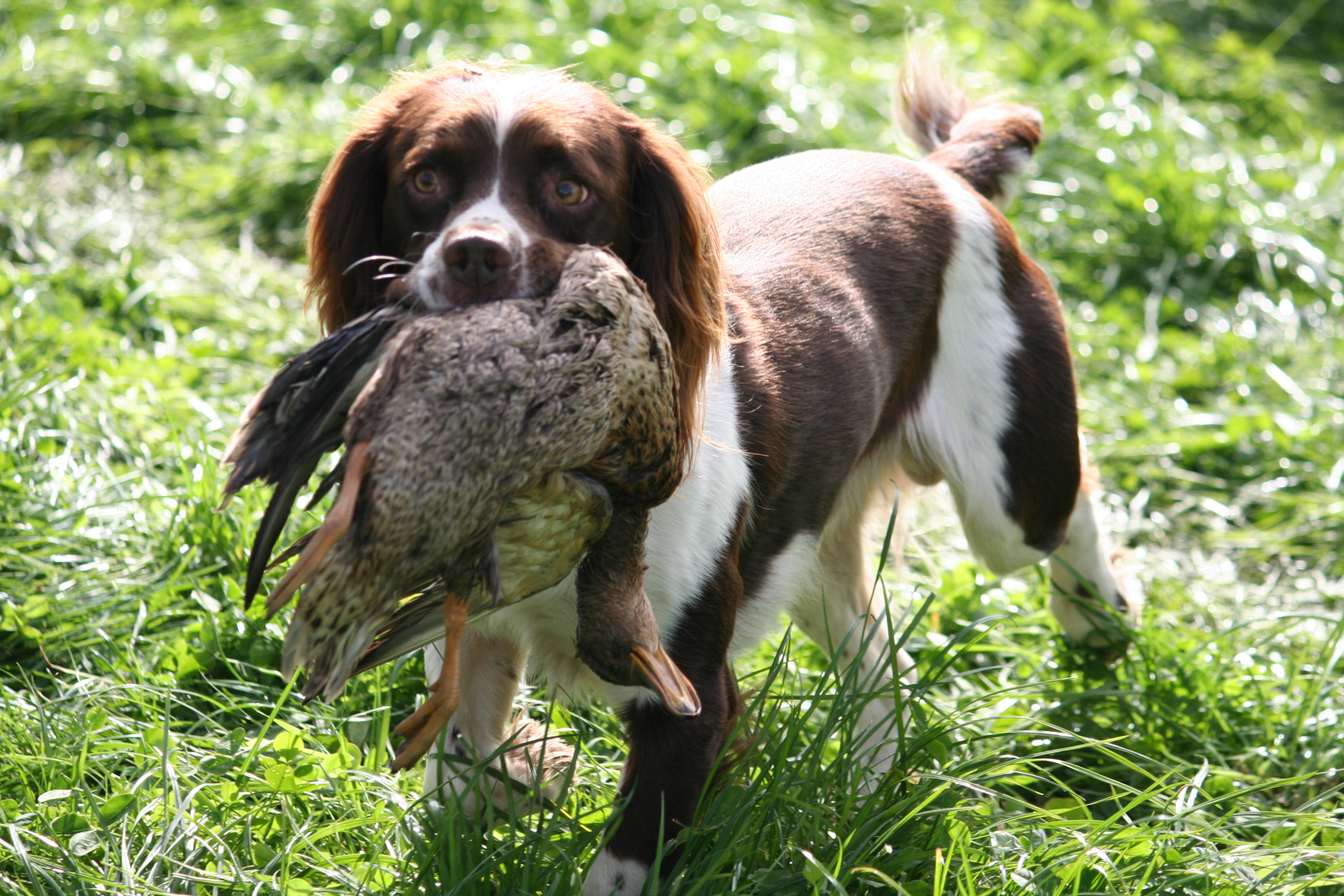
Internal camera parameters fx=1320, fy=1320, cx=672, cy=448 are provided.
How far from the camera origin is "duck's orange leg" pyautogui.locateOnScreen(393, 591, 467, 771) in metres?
1.64

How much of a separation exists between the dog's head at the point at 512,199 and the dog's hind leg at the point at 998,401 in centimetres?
93

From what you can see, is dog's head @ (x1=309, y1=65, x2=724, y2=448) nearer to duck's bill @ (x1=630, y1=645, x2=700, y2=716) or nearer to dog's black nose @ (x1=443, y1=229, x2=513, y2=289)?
dog's black nose @ (x1=443, y1=229, x2=513, y2=289)

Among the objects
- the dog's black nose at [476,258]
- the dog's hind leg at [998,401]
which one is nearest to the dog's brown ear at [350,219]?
the dog's black nose at [476,258]

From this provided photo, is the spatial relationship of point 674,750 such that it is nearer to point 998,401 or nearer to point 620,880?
point 620,880

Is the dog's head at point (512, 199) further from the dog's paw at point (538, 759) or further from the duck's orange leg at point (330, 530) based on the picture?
the dog's paw at point (538, 759)

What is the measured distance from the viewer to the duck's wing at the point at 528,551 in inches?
67.1

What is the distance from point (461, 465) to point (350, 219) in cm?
88

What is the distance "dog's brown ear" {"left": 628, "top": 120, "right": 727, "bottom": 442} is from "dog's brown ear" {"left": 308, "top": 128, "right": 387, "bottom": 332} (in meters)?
0.44

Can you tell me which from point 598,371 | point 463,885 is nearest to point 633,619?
point 598,371

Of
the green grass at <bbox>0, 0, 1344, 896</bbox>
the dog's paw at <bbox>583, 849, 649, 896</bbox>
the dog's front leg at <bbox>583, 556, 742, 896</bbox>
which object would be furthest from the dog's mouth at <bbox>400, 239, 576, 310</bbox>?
the dog's paw at <bbox>583, 849, 649, 896</bbox>

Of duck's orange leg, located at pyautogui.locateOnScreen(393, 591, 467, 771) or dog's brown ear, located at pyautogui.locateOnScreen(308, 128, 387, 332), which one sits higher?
dog's brown ear, located at pyautogui.locateOnScreen(308, 128, 387, 332)

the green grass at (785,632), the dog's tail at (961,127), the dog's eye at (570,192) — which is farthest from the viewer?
the dog's tail at (961,127)

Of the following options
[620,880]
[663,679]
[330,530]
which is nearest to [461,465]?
[330,530]

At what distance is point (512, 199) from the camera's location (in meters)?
2.02
